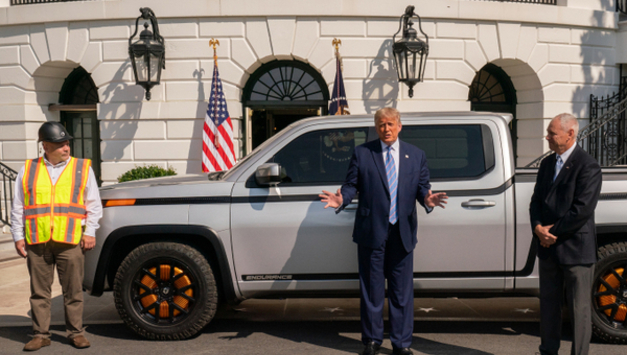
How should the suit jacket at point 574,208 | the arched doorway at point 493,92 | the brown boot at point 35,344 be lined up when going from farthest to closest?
the arched doorway at point 493,92, the brown boot at point 35,344, the suit jacket at point 574,208

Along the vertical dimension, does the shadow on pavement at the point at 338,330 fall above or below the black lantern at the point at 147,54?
below

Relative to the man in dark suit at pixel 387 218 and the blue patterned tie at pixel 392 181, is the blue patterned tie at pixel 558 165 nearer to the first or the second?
the man in dark suit at pixel 387 218

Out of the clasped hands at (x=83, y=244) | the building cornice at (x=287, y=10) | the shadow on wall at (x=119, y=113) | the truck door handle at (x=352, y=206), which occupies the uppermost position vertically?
the building cornice at (x=287, y=10)

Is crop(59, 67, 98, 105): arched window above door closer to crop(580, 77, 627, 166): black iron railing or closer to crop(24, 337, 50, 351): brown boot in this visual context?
crop(24, 337, 50, 351): brown boot

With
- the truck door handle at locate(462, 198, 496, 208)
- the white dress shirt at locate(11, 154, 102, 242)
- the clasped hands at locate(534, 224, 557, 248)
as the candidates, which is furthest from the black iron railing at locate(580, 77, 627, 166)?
the white dress shirt at locate(11, 154, 102, 242)

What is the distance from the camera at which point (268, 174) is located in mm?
4488

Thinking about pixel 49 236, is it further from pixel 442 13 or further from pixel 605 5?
pixel 605 5

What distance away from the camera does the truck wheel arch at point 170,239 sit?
15.6 ft

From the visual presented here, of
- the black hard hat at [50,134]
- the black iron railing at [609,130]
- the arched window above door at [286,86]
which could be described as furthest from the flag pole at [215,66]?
the black iron railing at [609,130]

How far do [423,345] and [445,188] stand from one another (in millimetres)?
1374

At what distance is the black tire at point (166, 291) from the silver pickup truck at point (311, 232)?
0.01 m

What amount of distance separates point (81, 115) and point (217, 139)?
4.05 metres

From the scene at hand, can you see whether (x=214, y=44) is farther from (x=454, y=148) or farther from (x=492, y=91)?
(x=454, y=148)

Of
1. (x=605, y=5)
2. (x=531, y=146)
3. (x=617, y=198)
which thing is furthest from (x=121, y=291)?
(x=605, y=5)
